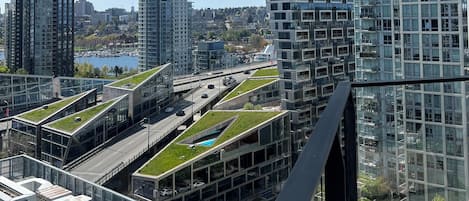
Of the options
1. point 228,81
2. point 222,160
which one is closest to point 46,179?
point 222,160

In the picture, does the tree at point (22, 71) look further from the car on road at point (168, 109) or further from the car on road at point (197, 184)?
the car on road at point (197, 184)

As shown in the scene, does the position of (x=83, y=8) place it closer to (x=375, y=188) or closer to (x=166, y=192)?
(x=166, y=192)

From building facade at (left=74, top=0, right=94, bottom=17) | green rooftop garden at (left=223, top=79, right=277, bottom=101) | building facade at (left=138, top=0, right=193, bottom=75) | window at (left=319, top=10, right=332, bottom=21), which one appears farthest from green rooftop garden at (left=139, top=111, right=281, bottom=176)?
building facade at (left=74, top=0, right=94, bottom=17)

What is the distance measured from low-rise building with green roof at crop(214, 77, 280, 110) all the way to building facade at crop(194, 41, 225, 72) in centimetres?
1154

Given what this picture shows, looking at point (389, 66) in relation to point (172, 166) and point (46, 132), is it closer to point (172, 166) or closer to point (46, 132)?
point (172, 166)

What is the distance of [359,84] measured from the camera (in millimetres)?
822

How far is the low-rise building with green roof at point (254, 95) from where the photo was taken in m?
10.4

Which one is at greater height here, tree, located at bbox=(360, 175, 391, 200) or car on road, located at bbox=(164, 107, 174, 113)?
tree, located at bbox=(360, 175, 391, 200)

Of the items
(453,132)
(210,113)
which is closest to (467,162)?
(453,132)

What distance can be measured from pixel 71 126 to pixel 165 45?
12.8 m

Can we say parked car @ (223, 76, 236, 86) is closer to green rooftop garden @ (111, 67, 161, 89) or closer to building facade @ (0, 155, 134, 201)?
green rooftop garden @ (111, 67, 161, 89)

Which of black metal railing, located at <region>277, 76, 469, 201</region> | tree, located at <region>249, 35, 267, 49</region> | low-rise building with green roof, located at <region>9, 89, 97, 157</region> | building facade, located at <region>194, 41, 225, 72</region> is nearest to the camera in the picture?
black metal railing, located at <region>277, 76, 469, 201</region>

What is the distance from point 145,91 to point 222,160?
14.8 feet

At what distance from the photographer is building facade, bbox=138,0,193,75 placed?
2158cm
